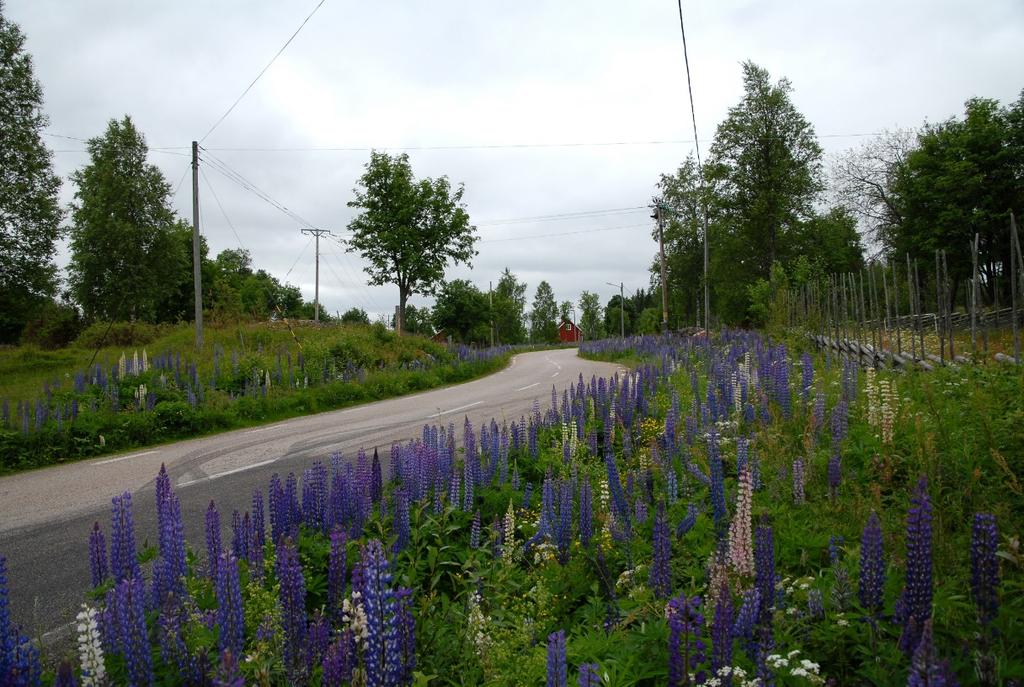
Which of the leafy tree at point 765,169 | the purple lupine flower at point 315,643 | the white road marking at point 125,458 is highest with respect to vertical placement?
the leafy tree at point 765,169

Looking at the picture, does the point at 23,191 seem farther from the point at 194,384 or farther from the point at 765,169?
the point at 765,169

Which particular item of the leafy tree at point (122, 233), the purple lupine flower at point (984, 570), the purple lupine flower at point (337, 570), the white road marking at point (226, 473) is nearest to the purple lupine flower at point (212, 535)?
the purple lupine flower at point (337, 570)

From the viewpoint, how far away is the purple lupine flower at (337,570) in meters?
2.99

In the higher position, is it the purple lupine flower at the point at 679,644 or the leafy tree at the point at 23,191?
the leafy tree at the point at 23,191

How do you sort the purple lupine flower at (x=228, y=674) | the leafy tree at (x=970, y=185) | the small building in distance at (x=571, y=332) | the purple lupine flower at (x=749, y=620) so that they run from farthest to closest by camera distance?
the small building in distance at (x=571, y=332) < the leafy tree at (x=970, y=185) < the purple lupine flower at (x=749, y=620) < the purple lupine flower at (x=228, y=674)

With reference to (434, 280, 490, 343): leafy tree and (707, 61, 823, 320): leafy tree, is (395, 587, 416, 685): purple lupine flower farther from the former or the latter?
(434, 280, 490, 343): leafy tree

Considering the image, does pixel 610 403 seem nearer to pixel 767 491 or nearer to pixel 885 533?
pixel 767 491

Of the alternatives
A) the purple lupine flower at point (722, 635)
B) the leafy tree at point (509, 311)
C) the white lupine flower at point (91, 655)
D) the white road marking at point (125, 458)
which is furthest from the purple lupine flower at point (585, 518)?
the leafy tree at point (509, 311)

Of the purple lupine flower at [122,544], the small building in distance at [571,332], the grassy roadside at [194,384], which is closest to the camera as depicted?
the purple lupine flower at [122,544]

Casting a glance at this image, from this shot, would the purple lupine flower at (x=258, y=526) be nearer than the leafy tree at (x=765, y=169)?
Yes

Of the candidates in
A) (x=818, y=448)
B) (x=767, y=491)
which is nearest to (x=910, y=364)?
(x=818, y=448)

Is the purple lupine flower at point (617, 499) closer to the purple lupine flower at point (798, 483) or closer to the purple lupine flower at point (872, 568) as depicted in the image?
the purple lupine flower at point (798, 483)

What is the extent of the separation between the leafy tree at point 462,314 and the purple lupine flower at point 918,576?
50.6 meters

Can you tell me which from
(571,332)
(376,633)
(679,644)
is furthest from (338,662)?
(571,332)
